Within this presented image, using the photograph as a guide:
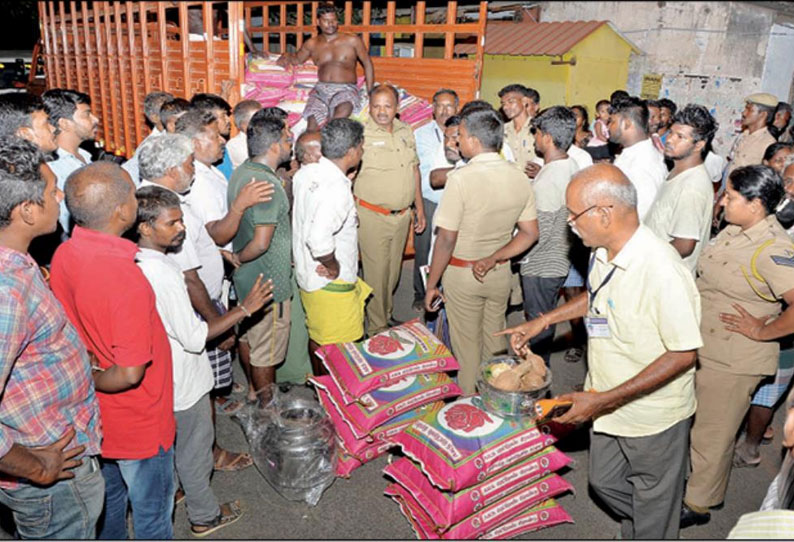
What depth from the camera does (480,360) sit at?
417 cm

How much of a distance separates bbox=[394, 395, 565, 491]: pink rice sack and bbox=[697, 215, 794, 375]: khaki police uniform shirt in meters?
1.05

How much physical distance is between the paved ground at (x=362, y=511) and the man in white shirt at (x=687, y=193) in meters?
1.46

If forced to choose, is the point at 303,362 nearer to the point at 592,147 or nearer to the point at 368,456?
the point at 368,456

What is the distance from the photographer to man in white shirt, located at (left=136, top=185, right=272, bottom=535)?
253cm

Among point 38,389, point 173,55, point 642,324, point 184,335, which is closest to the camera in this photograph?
point 38,389

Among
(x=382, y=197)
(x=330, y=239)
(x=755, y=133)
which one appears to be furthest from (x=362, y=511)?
(x=755, y=133)

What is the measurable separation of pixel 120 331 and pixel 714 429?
9.95 feet

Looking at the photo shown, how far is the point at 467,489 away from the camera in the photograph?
9.66ft

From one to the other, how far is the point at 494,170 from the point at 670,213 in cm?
112

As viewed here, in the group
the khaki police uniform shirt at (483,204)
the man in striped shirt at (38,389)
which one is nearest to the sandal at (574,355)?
the khaki police uniform shirt at (483,204)

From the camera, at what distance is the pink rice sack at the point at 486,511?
2975mm

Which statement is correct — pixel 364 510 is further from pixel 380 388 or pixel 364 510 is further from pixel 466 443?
pixel 466 443

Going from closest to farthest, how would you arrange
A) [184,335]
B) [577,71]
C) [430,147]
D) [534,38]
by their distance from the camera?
1. [184,335]
2. [430,147]
3. [577,71]
4. [534,38]

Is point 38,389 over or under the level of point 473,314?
over
